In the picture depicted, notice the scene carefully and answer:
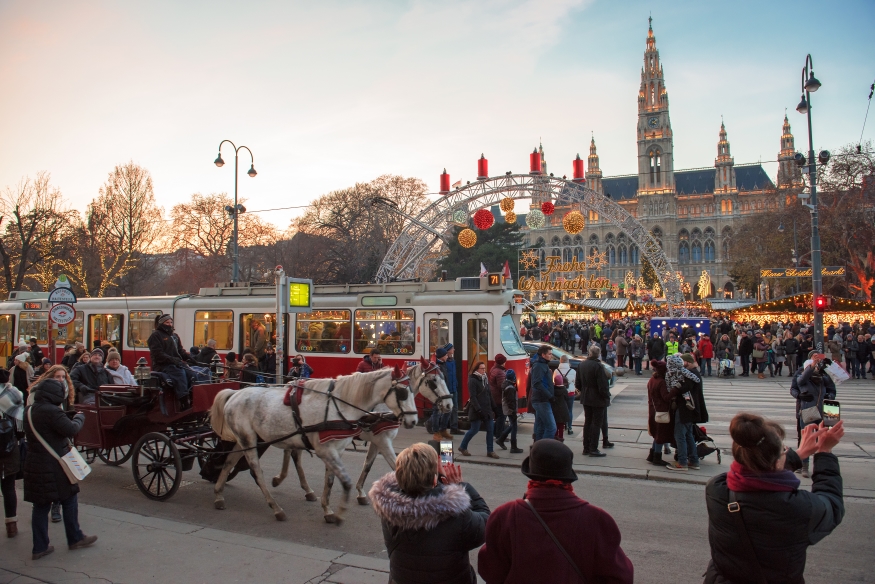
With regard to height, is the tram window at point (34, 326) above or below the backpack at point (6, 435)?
above

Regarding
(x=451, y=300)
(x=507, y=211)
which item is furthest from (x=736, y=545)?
(x=507, y=211)

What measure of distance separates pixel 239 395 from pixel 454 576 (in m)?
5.25

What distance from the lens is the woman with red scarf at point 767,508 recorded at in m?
2.86

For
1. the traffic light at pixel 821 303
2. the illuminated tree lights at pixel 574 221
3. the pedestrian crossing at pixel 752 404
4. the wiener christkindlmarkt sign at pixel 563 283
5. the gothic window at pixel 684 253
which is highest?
the gothic window at pixel 684 253

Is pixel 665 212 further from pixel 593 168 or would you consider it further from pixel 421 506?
pixel 421 506

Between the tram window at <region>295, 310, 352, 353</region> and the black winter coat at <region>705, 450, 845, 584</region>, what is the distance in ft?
42.3

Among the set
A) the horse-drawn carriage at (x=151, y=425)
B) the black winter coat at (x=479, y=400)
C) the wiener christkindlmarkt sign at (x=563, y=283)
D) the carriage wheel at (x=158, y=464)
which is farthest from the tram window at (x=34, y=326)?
the wiener christkindlmarkt sign at (x=563, y=283)

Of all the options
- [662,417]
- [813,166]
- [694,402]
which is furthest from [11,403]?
[813,166]

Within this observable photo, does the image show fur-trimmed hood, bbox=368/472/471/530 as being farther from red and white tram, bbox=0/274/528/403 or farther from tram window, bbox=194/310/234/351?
tram window, bbox=194/310/234/351

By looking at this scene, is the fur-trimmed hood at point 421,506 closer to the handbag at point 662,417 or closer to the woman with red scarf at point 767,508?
the woman with red scarf at point 767,508

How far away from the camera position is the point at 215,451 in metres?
8.11

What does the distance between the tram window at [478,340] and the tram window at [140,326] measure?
9960mm

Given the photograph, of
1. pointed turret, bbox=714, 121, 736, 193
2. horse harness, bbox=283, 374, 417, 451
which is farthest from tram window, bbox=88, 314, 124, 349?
pointed turret, bbox=714, 121, 736, 193

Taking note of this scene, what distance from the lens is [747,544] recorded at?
9.46 ft
